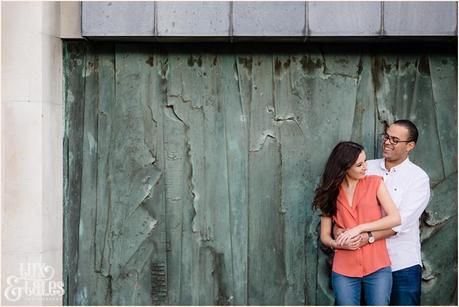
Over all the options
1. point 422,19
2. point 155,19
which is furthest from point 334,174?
point 155,19

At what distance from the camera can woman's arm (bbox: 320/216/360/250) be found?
3.76 meters

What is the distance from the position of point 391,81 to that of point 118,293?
208cm

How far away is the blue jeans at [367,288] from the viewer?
3809 millimetres

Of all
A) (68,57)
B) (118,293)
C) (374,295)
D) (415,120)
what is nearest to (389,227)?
(374,295)

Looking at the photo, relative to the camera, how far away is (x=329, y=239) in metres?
3.89

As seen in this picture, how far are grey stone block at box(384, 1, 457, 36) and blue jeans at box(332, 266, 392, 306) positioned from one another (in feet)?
4.35

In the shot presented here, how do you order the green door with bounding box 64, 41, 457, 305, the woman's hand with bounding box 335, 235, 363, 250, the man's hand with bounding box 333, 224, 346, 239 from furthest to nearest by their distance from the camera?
the green door with bounding box 64, 41, 457, 305
the man's hand with bounding box 333, 224, 346, 239
the woman's hand with bounding box 335, 235, 363, 250

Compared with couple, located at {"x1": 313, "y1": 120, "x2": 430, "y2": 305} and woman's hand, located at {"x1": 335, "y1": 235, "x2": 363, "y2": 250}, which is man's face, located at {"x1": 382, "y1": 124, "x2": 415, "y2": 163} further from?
woman's hand, located at {"x1": 335, "y1": 235, "x2": 363, "y2": 250}

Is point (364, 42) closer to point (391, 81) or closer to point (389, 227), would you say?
point (391, 81)

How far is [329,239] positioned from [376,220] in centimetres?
27

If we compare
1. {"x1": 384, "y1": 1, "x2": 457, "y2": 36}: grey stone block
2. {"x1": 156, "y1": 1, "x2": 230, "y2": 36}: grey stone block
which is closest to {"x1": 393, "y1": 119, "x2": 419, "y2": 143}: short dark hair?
{"x1": 384, "y1": 1, "x2": 457, "y2": 36}: grey stone block

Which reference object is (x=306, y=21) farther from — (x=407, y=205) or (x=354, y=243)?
(x=354, y=243)

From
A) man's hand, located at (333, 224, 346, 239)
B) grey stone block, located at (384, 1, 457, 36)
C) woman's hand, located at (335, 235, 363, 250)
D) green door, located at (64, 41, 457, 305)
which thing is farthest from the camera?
green door, located at (64, 41, 457, 305)

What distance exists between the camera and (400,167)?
397 centimetres
